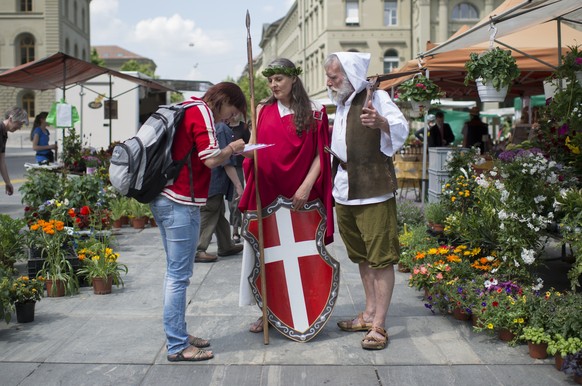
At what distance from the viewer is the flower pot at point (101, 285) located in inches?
243

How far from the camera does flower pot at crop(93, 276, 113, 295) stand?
618 cm

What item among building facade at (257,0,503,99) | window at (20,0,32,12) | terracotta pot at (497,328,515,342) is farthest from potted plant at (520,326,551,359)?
window at (20,0,32,12)

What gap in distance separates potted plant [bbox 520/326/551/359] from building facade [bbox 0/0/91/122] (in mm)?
57968

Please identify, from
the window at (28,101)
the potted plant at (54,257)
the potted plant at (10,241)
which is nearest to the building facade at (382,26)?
the window at (28,101)

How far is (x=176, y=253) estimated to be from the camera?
4273mm

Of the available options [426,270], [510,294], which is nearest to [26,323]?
[426,270]

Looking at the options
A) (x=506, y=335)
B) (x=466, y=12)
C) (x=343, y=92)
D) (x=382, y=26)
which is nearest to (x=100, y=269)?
(x=343, y=92)

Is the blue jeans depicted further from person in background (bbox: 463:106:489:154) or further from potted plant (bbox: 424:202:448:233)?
person in background (bbox: 463:106:489:154)

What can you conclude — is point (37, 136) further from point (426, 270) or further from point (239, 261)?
point (426, 270)

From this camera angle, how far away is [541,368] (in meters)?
4.22

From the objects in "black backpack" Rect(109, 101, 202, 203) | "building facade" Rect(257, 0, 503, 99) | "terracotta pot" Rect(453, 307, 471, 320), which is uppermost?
"building facade" Rect(257, 0, 503, 99)

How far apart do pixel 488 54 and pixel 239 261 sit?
3.59 meters

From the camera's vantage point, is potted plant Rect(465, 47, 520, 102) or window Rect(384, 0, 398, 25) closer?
potted plant Rect(465, 47, 520, 102)

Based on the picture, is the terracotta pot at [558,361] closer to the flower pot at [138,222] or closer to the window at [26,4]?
the flower pot at [138,222]
